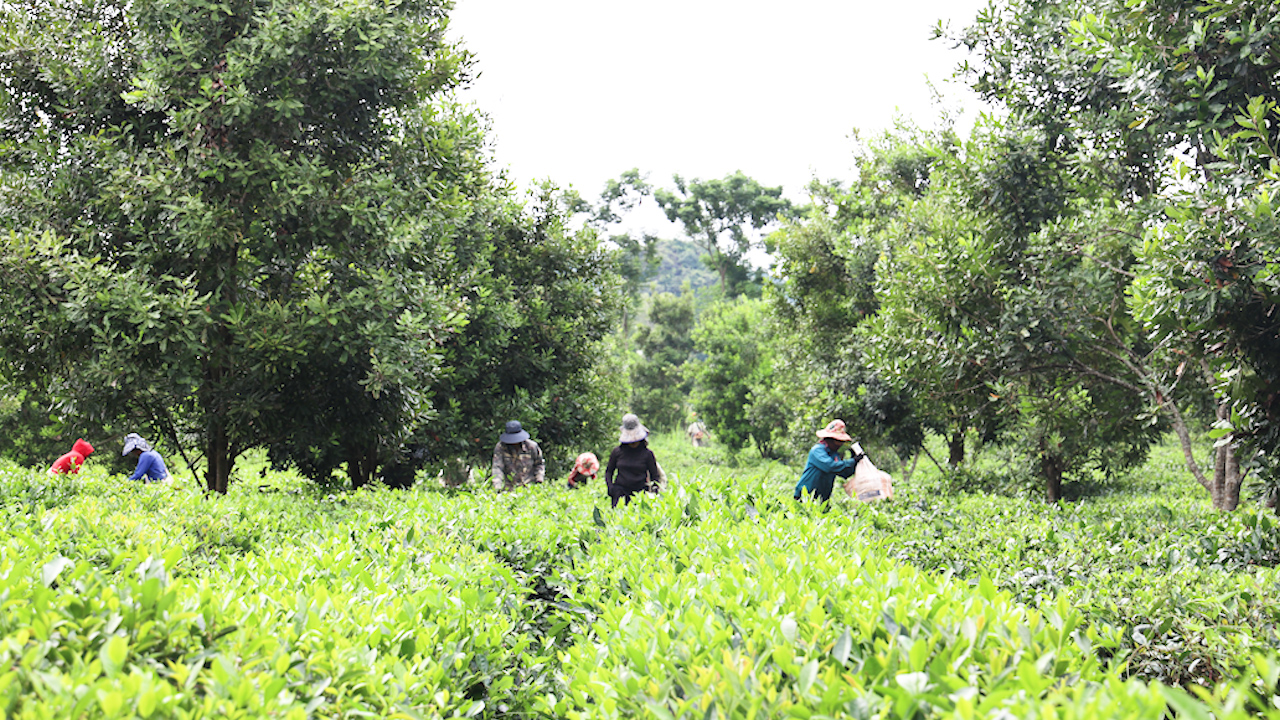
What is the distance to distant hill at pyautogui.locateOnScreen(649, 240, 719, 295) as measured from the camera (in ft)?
356

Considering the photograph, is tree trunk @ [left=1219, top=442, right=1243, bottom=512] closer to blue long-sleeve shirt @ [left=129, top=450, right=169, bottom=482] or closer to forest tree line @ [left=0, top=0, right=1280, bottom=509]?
forest tree line @ [left=0, top=0, right=1280, bottom=509]

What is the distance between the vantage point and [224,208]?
7.25m

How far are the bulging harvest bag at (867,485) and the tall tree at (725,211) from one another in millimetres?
41822

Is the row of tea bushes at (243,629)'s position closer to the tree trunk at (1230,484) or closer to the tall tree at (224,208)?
the tall tree at (224,208)

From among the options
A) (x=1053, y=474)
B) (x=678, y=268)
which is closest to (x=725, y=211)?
(x=1053, y=474)

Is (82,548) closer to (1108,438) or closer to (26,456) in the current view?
(1108,438)

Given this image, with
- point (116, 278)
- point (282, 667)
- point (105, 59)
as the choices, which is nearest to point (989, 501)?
point (282, 667)

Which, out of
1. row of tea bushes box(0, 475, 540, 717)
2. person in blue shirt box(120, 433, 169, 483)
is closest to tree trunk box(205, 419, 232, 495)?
person in blue shirt box(120, 433, 169, 483)

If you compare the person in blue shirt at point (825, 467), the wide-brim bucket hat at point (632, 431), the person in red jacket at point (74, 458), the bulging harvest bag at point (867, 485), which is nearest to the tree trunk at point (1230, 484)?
the bulging harvest bag at point (867, 485)

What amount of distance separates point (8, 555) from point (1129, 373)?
9.86 m

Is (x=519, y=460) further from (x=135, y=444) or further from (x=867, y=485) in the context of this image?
(x=867, y=485)

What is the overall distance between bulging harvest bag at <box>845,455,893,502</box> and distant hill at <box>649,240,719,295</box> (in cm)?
9644

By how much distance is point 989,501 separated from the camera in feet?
27.6

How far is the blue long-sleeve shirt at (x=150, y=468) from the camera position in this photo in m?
8.42
